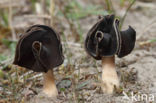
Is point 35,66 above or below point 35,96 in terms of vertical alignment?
above

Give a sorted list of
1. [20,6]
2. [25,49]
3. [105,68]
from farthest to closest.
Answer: [20,6] → [105,68] → [25,49]

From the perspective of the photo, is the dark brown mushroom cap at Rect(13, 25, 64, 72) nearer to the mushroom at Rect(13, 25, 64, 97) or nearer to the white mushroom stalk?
the mushroom at Rect(13, 25, 64, 97)

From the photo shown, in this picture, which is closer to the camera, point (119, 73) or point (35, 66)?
point (35, 66)

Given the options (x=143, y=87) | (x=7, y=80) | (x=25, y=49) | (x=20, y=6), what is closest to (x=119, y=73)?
(x=143, y=87)

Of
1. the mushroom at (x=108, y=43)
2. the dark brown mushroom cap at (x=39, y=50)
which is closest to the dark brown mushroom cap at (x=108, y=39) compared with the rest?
the mushroom at (x=108, y=43)

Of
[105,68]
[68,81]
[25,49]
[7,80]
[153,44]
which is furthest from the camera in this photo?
[153,44]

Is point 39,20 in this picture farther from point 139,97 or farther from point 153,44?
point 139,97

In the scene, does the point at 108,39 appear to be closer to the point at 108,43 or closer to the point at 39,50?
the point at 108,43
